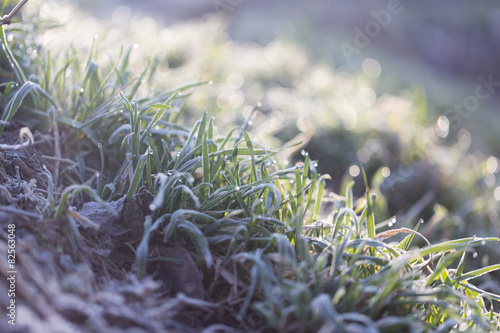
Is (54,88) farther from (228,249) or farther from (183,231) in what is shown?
(228,249)

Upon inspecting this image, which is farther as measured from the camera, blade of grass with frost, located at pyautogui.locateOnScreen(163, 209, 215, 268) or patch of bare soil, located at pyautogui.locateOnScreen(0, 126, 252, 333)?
blade of grass with frost, located at pyautogui.locateOnScreen(163, 209, 215, 268)

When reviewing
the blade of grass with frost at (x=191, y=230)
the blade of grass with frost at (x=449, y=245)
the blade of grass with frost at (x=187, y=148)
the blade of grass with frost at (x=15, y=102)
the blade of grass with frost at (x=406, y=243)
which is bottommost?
the blade of grass with frost at (x=406, y=243)

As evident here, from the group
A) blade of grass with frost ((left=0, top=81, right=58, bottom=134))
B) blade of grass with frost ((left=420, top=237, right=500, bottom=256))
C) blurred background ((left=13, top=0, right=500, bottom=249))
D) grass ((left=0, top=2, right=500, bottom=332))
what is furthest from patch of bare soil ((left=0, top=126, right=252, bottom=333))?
blurred background ((left=13, top=0, right=500, bottom=249))

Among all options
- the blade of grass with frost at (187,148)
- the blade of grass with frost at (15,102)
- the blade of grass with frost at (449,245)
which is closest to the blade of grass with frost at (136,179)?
the blade of grass with frost at (187,148)

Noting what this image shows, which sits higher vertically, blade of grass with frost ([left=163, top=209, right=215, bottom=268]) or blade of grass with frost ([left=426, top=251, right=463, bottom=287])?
blade of grass with frost ([left=163, top=209, right=215, bottom=268])

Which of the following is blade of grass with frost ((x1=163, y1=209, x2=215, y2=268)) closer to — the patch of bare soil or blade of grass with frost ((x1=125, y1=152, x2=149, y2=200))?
the patch of bare soil

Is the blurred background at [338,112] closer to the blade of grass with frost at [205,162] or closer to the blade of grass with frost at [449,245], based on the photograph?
the blade of grass with frost at [449,245]

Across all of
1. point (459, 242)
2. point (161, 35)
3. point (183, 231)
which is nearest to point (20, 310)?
point (183, 231)
